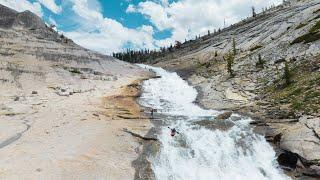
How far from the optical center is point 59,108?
146 ft

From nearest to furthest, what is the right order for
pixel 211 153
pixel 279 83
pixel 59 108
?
1. pixel 211 153
2. pixel 59 108
3. pixel 279 83

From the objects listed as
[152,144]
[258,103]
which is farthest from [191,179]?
[258,103]

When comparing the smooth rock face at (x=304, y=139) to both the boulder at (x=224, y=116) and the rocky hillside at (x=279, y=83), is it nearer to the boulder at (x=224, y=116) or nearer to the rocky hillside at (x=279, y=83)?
the rocky hillside at (x=279, y=83)

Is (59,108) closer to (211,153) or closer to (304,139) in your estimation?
(211,153)

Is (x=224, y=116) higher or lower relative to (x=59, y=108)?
lower

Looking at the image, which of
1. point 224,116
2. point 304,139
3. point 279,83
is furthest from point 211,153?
point 279,83

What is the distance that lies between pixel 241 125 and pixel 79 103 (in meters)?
19.7

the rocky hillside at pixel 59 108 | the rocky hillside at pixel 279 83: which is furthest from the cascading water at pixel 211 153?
the rocky hillside at pixel 59 108

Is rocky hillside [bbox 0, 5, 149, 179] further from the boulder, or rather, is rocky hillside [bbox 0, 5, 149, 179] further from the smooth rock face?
the smooth rock face

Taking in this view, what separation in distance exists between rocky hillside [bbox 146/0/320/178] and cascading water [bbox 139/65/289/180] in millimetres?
1437

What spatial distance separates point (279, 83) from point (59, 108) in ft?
92.0

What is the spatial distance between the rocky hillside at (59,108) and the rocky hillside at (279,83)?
480 inches

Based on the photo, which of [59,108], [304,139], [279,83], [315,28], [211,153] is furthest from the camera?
[315,28]

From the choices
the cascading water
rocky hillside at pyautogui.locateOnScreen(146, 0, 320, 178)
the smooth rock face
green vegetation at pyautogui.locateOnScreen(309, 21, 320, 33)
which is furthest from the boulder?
green vegetation at pyautogui.locateOnScreen(309, 21, 320, 33)
